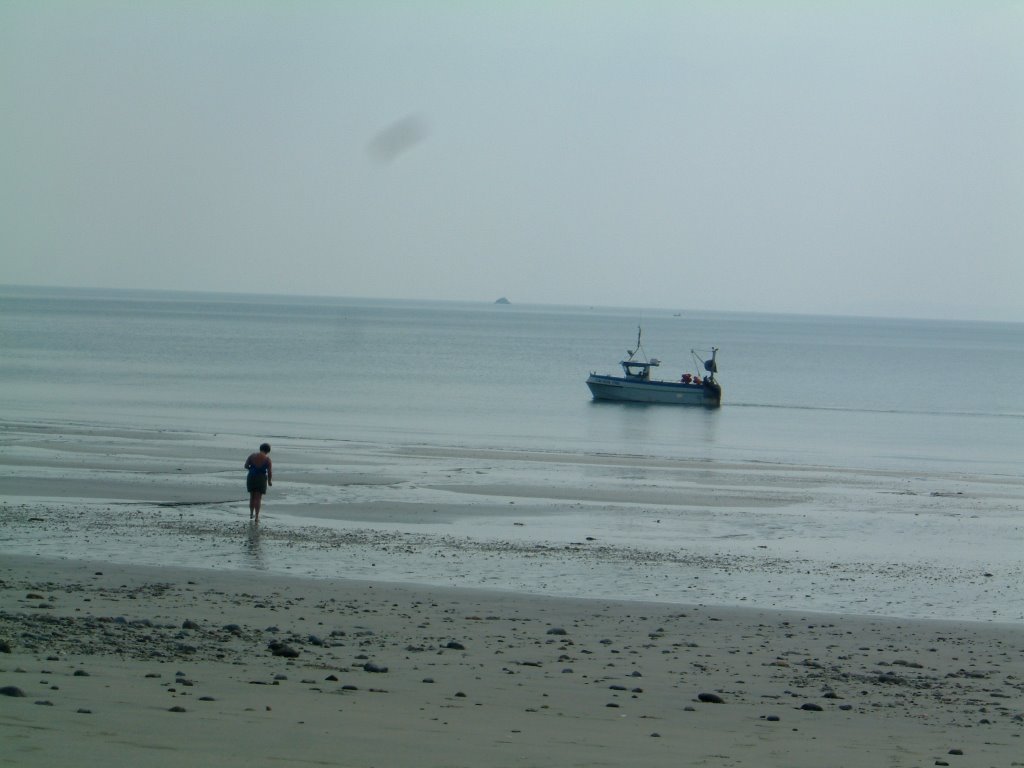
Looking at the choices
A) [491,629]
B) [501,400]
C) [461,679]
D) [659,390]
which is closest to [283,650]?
[461,679]

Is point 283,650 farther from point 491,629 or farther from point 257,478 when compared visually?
point 257,478

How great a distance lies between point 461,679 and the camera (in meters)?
10.6

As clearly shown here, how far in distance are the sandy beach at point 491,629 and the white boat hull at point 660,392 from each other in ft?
129

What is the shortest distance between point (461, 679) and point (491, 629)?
8.41 ft

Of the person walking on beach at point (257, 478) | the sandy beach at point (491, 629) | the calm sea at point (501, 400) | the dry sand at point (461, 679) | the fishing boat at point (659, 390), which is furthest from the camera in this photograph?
the fishing boat at point (659, 390)

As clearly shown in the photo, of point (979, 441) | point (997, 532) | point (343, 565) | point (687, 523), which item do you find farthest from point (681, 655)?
point (979, 441)

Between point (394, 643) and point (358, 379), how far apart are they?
69449mm

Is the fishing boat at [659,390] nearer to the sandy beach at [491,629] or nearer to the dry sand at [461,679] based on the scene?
the sandy beach at [491,629]

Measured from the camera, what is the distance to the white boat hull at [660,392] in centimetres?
6775

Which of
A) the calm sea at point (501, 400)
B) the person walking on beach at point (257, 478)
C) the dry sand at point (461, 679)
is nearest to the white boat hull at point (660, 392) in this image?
the calm sea at point (501, 400)

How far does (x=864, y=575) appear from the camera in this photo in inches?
726

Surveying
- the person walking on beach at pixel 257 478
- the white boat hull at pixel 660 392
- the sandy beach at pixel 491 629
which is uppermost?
the white boat hull at pixel 660 392

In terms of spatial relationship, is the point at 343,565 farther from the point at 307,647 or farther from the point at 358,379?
the point at 358,379

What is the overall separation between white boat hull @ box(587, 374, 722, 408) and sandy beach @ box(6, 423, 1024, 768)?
129ft
